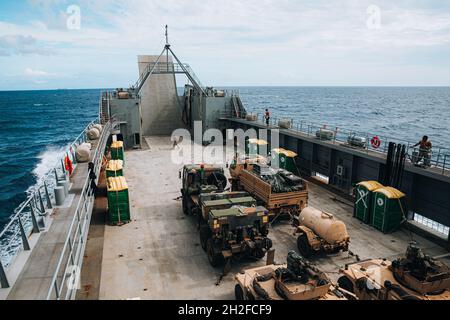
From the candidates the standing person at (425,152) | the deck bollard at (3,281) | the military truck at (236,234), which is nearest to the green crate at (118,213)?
the military truck at (236,234)

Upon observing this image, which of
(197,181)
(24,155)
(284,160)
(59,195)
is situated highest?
(59,195)

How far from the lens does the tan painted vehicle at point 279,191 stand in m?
13.9

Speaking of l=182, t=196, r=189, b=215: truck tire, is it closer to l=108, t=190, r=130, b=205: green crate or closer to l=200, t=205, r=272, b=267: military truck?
l=108, t=190, r=130, b=205: green crate

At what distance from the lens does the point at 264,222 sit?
1123 centimetres

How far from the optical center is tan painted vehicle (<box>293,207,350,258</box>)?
37.5ft

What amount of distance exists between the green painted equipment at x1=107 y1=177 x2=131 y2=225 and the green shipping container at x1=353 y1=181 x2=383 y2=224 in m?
10.2

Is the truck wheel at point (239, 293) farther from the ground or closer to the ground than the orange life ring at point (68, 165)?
closer to the ground

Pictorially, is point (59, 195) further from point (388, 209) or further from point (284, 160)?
point (284, 160)

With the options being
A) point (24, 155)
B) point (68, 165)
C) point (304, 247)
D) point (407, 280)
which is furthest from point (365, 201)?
point (24, 155)

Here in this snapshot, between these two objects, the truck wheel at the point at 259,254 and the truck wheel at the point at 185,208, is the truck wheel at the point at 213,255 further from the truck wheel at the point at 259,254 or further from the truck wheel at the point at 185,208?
the truck wheel at the point at 185,208

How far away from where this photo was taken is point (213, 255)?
35.5 feet

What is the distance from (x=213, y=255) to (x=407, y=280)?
554 centimetres

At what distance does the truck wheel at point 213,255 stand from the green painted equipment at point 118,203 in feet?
15.6
